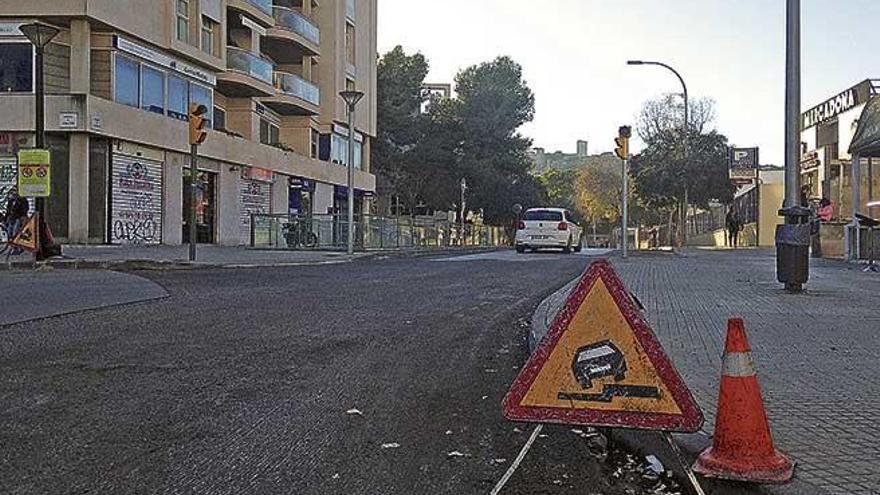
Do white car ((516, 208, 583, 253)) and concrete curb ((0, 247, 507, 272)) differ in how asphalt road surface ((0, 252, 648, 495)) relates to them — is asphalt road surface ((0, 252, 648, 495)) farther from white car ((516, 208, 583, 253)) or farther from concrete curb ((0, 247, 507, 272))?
white car ((516, 208, 583, 253))

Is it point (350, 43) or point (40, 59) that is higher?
point (350, 43)

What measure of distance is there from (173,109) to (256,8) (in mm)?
9028

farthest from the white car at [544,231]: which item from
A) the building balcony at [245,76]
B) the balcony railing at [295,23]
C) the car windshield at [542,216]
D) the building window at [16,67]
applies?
the building window at [16,67]

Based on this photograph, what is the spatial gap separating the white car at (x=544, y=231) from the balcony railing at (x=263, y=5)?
47.5ft

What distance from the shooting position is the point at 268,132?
4481cm

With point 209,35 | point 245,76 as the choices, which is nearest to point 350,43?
point 245,76

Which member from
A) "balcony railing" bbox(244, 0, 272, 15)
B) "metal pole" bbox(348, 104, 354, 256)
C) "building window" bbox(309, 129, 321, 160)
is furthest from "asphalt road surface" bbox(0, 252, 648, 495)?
"building window" bbox(309, 129, 321, 160)

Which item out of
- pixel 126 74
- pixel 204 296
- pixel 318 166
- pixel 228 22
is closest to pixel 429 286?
pixel 204 296

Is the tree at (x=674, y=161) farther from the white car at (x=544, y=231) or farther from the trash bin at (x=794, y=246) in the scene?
the trash bin at (x=794, y=246)

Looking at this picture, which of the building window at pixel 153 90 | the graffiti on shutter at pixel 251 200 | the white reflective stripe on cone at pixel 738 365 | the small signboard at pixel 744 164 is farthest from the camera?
the small signboard at pixel 744 164

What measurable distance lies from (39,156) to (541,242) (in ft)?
63.6

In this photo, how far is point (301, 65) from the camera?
159 feet

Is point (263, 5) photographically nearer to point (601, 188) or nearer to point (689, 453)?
point (601, 188)

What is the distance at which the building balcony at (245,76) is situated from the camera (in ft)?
124
